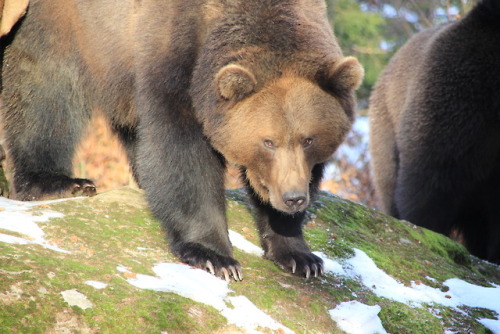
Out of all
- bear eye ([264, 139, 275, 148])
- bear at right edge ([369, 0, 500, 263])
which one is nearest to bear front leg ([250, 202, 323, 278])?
bear eye ([264, 139, 275, 148])

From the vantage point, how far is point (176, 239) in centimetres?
477

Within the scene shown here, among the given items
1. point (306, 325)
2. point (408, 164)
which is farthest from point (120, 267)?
point (408, 164)

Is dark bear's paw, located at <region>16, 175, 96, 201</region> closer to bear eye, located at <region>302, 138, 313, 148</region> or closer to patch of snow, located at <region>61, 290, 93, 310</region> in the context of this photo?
bear eye, located at <region>302, 138, 313, 148</region>

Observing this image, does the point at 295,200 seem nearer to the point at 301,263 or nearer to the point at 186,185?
the point at 301,263

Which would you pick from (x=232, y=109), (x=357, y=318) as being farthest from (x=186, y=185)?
(x=357, y=318)

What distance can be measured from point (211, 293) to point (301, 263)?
3.23 ft

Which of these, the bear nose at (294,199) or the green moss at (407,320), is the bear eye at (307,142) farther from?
the green moss at (407,320)

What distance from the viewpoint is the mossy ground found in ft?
11.3

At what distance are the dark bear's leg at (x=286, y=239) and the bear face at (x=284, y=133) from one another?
52 centimetres

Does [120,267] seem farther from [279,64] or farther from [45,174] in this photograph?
[45,174]

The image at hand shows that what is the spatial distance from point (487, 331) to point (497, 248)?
3.93 m

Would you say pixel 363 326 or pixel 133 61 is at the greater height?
pixel 133 61

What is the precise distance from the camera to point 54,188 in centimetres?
566

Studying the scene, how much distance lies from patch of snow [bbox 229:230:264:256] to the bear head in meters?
0.70
